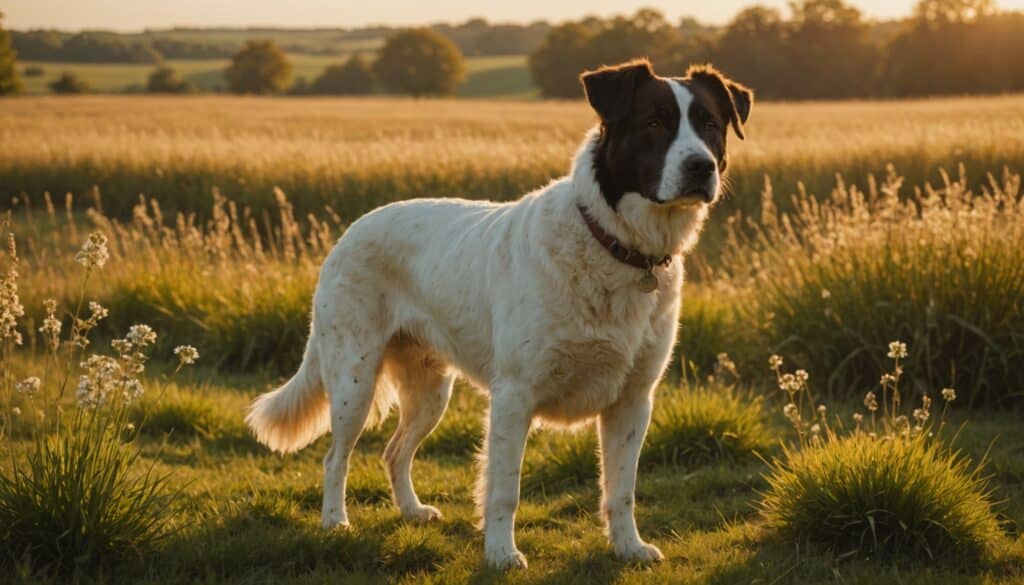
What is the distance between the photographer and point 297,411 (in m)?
5.74

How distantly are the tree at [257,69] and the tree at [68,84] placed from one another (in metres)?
25.0

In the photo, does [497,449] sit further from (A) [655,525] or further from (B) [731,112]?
(B) [731,112]

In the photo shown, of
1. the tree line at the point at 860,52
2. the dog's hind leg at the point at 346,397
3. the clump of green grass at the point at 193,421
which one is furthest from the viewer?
the tree line at the point at 860,52

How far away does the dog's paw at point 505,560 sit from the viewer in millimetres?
4547

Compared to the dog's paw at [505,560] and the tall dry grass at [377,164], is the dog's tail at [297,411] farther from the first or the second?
the tall dry grass at [377,164]

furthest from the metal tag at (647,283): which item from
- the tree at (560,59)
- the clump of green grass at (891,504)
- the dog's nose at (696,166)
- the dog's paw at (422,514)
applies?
the tree at (560,59)

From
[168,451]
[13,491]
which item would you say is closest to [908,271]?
[168,451]

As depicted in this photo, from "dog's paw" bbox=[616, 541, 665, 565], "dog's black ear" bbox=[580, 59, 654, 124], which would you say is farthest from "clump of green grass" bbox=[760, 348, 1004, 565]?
"dog's black ear" bbox=[580, 59, 654, 124]

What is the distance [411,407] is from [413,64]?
69277 mm

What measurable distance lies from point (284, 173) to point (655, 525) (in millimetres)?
11957

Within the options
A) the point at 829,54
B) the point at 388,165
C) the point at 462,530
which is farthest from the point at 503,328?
the point at 829,54

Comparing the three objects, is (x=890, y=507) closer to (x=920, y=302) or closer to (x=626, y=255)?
(x=626, y=255)

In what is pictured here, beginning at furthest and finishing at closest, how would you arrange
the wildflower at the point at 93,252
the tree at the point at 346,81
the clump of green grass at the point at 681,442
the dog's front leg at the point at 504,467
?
the tree at the point at 346,81 < the clump of green grass at the point at 681,442 < the dog's front leg at the point at 504,467 < the wildflower at the point at 93,252

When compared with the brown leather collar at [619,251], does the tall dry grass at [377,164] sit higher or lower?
lower
